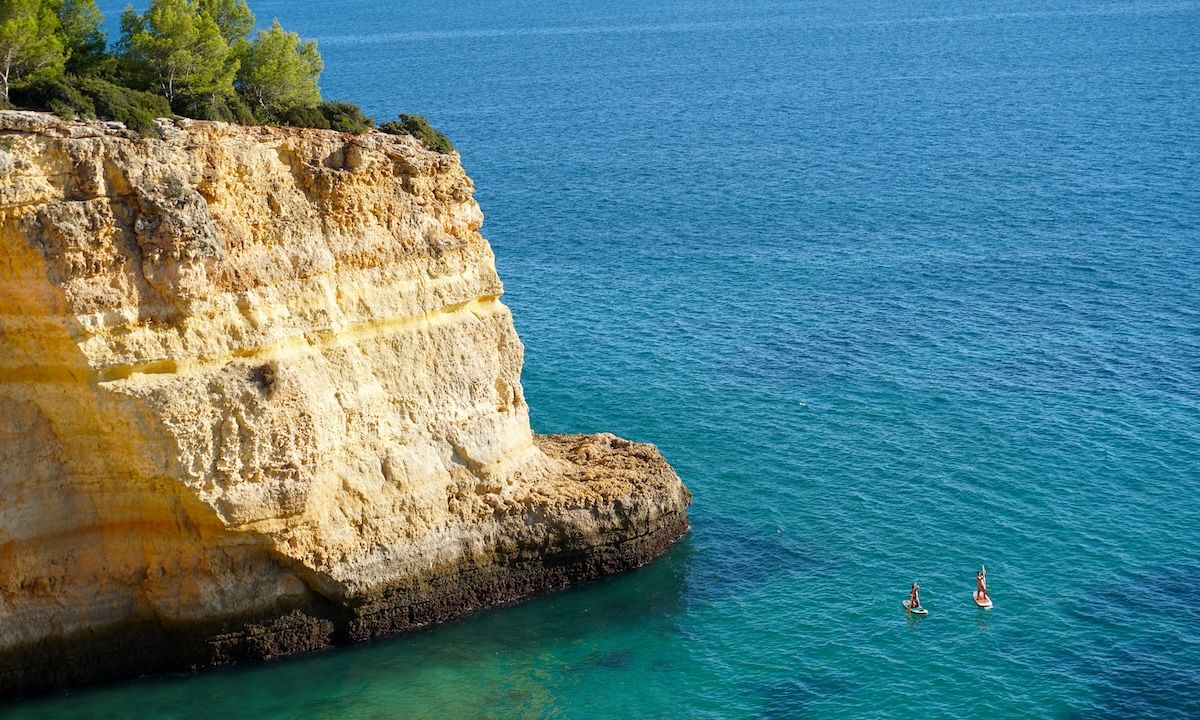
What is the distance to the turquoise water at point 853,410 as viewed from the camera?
35812 millimetres

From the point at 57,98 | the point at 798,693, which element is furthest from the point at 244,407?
the point at 798,693

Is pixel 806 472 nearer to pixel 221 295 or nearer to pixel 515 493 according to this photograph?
pixel 515 493

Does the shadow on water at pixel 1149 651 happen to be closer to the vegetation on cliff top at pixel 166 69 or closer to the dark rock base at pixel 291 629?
the dark rock base at pixel 291 629

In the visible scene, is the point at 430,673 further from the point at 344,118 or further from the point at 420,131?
the point at 420,131

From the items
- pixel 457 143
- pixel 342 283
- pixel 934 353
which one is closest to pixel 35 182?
pixel 342 283

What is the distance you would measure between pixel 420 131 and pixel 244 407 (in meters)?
12.0

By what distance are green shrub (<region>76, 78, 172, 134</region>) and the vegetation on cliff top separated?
35 mm

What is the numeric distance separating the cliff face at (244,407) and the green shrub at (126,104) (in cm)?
102

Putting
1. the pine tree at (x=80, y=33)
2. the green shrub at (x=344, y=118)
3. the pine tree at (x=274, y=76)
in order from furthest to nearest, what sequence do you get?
1. the pine tree at (x=274, y=76)
2. the green shrub at (x=344, y=118)
3. the pine tree at (x=80, y=33)

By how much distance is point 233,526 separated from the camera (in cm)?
3453

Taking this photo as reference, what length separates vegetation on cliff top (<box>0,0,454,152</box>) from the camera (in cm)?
3469

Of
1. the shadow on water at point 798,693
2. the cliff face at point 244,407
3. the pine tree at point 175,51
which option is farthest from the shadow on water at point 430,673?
the pine tree at point 175,51

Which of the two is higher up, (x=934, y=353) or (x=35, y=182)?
(x=35, y=182)

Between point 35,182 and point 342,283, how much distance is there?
8.45m
